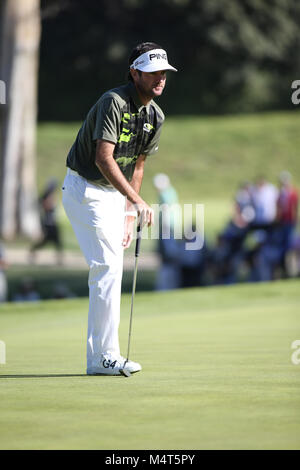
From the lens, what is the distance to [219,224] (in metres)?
27.2

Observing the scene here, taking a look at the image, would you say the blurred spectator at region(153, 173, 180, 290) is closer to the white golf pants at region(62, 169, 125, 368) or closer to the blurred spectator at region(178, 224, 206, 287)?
the blurred spectator at region(178, 224, 206, 287)

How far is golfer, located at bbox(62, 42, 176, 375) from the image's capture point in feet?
17.9

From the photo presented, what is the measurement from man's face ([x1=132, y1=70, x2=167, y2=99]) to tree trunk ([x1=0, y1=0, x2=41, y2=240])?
62.7 feet

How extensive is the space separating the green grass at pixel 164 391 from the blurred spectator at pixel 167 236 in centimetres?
601

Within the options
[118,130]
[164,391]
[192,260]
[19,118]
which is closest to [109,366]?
[164,391]

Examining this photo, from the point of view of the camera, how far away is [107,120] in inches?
210

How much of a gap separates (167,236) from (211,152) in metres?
25.5

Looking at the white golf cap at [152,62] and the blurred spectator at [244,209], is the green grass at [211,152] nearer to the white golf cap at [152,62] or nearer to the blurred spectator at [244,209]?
the blurred spectator at [244,209]

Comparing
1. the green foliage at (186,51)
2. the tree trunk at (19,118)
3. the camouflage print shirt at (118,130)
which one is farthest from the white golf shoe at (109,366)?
the green foliage at (186,51)

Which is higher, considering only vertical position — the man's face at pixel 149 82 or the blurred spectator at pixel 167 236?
the man's face at pixel 149 82

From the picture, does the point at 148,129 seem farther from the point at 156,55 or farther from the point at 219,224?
the point at 219,224

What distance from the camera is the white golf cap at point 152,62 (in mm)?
5422

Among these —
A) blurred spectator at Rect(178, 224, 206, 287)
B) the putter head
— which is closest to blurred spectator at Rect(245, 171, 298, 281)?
blurred spectator at Rect(178, 224, 206, 287)

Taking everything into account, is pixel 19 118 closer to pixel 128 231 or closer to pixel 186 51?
pixel 128 231
